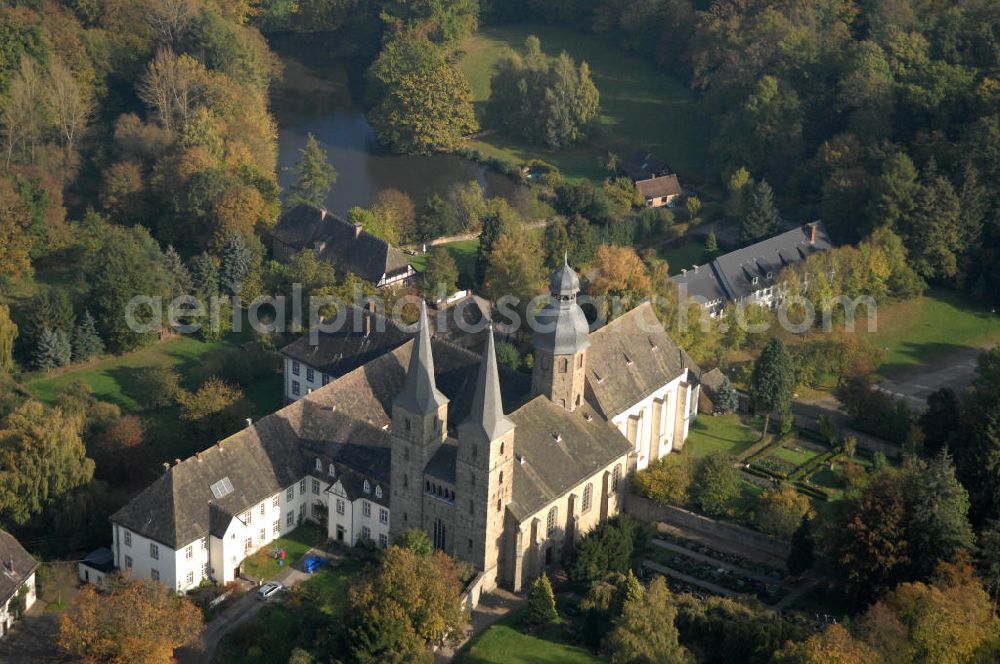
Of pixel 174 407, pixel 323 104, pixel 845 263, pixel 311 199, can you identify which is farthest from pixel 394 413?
pixel 323 104

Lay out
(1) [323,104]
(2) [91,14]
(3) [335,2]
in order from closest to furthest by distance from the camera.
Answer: (2) [91,14]
(1) [323,104]
(3) [335,2]

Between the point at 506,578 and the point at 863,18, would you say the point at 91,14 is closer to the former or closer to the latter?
the point at 863,18

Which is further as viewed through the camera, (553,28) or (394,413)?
(553,28)

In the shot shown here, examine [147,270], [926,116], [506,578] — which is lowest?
[506,578]

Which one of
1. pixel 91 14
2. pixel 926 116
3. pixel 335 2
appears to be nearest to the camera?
pixel 926 116

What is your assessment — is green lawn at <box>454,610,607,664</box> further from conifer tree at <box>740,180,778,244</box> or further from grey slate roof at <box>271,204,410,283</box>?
conifer tree at <box>740,180,778,244</box>

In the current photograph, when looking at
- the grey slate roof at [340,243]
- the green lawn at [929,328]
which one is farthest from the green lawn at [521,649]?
the green lawn at [929,328]

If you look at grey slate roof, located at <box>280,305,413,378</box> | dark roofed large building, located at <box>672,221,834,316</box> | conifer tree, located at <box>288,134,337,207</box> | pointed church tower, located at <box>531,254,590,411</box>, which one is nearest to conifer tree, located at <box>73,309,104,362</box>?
grey slate roof, located at <box>280,305,413,378</box>

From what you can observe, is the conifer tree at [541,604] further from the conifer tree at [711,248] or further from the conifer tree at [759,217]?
the conifer tree at [759,217]

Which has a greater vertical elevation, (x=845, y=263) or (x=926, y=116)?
(x=926, y=116)
